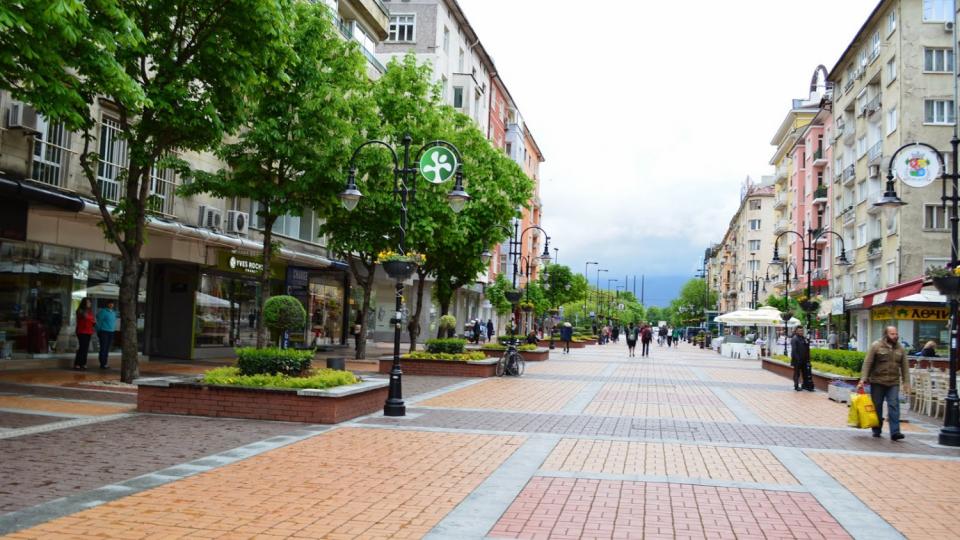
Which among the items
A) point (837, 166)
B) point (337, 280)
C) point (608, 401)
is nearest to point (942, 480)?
point (608, 401)

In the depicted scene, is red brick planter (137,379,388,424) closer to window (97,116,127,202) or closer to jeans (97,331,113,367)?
jeans (97,331,113,367)

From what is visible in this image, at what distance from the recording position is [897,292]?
34375 mm

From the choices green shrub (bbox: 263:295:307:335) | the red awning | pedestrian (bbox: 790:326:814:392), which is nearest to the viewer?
green shrub (bbox: 263:295:307:335)

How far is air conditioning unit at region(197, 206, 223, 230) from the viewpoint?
77.5 feet

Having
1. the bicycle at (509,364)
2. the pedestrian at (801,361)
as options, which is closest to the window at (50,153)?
the bicycle at (509,364)

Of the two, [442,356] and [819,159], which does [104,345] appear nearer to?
[442,356]

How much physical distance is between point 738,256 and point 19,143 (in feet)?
340

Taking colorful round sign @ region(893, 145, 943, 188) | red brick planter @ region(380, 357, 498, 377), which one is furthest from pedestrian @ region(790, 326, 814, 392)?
red brick planter @ region(380, 357, 498, 377)

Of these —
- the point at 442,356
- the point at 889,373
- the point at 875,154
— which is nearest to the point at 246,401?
the point at 889,373

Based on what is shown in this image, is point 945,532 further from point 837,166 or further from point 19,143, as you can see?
point 837,166

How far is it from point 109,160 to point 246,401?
11.3m

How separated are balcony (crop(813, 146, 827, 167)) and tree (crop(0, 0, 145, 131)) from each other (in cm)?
5890

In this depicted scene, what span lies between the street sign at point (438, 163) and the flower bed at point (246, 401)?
22.5 ft

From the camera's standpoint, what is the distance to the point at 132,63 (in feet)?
46.9
